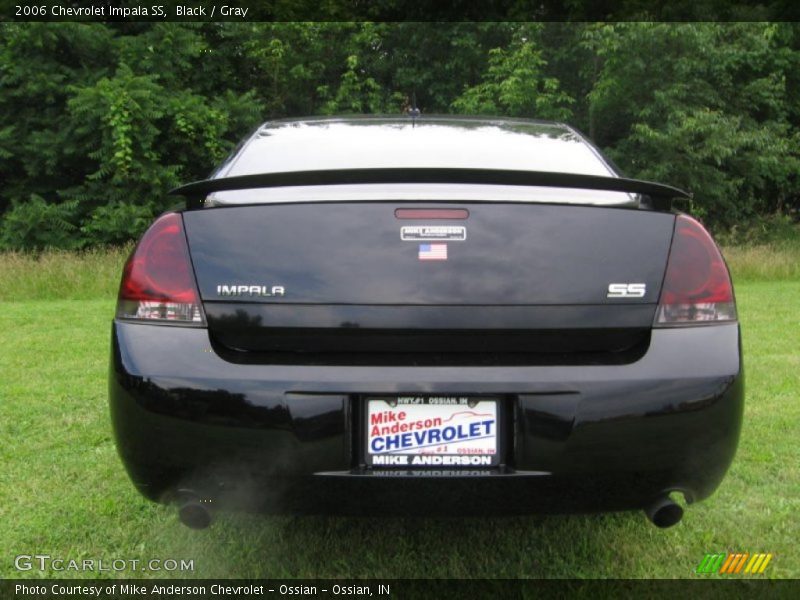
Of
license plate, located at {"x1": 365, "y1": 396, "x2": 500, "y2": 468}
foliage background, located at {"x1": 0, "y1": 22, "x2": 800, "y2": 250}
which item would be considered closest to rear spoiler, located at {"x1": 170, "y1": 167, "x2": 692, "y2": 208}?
license plate, located at {"x1": 365, "y1": 396, "x2": 500, "y2": 468}

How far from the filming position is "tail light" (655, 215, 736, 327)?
6.37ft

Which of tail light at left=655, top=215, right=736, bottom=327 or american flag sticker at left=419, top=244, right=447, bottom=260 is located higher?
american flag sticker at left=419, top=244, right=447, bottom=260

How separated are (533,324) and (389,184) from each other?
0.54 meters

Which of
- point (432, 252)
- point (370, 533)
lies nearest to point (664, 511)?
point (432, 252)

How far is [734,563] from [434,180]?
154 cm

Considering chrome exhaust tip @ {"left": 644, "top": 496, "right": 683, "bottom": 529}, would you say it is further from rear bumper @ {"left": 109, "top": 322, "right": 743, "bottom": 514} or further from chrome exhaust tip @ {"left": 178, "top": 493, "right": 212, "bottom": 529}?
chrome exhaust tip @ {"left": 178, "top": 493, "right": 212, "bottom": 529}

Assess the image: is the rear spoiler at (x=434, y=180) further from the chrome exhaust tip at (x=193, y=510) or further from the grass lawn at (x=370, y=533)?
the grass lawn at (x=370, y=533)

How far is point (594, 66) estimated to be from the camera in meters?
19.2

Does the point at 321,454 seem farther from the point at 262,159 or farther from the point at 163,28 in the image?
the point at 163,28

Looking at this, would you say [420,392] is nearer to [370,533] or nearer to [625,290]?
[625,290]

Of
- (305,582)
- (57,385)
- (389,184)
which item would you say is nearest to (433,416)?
(389,184)

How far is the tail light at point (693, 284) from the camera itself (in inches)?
76.4

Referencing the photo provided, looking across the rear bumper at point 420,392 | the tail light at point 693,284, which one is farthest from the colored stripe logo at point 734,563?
the tail light at point 693,284

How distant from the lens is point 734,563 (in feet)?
7.84
